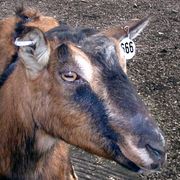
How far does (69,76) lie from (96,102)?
0.26 m

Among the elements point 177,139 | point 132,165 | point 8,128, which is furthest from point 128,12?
point 132,165

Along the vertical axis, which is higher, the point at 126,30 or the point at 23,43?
the point at 23,43

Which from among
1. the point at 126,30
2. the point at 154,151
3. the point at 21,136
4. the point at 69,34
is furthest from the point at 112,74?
the point at 21,136

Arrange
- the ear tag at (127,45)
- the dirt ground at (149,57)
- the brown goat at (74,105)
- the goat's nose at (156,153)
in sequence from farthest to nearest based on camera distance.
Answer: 1. the dirt ground at (149,57)
2. the ear tag at (127,45)
3. the brown goat at (74,105)
4. the goat's nose at (156,153)

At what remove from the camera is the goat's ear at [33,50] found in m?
3.35

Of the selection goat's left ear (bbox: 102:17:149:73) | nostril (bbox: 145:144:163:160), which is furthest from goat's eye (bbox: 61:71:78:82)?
nostril (bbox: 145:144:163:160)

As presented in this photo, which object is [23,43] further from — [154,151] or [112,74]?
[154,151]

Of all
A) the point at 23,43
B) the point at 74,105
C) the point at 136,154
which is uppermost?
the point at 23,43

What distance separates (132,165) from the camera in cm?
318

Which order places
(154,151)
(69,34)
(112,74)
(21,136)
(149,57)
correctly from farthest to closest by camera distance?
(149,57)
(21,136)
(69,34)
(112,74)
(154,151)

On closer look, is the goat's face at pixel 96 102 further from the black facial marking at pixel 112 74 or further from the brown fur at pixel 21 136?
the brown fur at pixel 21 136

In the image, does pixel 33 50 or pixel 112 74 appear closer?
pixel 112 74

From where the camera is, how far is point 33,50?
11.2 ft

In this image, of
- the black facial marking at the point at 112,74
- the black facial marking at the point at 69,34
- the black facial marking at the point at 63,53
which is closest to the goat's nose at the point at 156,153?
the black facial marking at the point at 112,74
